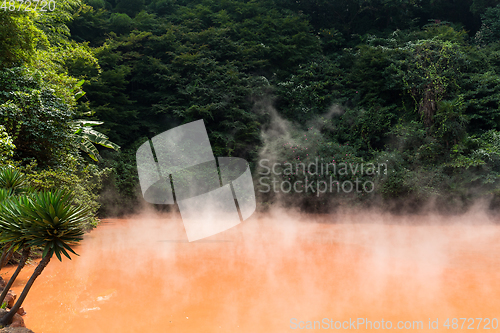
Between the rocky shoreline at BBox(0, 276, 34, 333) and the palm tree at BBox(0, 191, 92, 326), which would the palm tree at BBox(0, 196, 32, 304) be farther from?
the rocky shoreline at BBox(0, 276, 34, 333)

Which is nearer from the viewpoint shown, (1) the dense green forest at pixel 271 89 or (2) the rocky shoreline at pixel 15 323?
(2) the rocky shoreline at pixel 15 323

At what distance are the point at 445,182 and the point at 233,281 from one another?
8117 millimetres

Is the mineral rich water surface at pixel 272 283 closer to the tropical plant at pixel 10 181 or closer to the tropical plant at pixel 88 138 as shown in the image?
the tropical plant at pixel 10 181

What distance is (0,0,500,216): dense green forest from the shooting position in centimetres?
811

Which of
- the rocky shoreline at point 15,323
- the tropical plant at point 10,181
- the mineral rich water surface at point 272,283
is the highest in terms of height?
the tropical plant at point 10,181

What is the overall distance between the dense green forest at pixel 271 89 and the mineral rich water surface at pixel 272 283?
2.26 m

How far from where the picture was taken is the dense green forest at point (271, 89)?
26.6ft

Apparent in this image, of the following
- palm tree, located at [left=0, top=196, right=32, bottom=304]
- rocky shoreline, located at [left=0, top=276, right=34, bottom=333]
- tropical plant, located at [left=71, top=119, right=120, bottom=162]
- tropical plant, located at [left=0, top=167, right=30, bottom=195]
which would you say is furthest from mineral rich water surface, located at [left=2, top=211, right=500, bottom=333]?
tropical plant, located at [left=71, top=119, right=120, bottom=162]

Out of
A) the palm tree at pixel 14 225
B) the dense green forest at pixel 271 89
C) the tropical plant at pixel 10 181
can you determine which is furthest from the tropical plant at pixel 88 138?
the palm tree at pixel 14 225

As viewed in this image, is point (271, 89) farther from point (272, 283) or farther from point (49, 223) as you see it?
point (49, 223)

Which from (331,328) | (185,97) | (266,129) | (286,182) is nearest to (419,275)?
(331,328)

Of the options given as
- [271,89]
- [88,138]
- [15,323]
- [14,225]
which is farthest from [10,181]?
[271,89]

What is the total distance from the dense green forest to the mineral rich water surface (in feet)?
7.42

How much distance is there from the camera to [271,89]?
14680 millimetres
